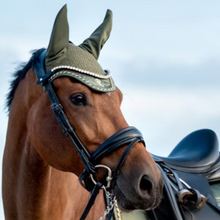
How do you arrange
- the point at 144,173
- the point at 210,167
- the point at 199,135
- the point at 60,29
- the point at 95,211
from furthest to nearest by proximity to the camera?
the point at 199,135 < the point at 210,167 < the point at 95,211 < the point at 60,29 < the point at 144,173

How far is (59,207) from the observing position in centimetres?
366

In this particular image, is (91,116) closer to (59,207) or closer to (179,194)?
(59,207)

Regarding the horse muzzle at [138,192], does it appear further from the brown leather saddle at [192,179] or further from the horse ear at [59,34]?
the horse ear at [59,34]

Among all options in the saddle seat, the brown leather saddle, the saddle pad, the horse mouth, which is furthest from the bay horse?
the saddle pad

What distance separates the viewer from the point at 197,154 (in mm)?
4852

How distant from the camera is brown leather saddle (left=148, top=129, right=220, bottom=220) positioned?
3.93m

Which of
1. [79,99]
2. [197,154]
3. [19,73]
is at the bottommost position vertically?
[197,154]

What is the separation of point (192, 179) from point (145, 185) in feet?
4.98

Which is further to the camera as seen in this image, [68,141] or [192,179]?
[192,179]

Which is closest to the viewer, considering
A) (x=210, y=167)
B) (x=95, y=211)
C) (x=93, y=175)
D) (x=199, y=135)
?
(x=93, y=175)

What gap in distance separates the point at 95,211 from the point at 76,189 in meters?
0.29

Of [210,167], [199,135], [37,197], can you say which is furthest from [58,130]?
[199,135]

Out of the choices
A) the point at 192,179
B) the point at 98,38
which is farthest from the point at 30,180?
the point at 192,179

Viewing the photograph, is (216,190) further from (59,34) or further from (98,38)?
(59,34)
